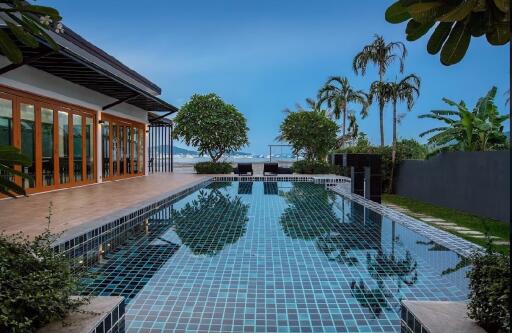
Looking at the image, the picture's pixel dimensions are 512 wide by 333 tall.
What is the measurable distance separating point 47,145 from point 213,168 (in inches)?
439

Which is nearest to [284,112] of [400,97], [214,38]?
[214,38]

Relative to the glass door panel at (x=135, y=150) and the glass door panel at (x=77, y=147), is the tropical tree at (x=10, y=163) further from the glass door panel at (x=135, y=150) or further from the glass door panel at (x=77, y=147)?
the glass door panel at (x=135, y=150)

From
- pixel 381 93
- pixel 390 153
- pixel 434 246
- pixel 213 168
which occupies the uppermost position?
pixel 381 93

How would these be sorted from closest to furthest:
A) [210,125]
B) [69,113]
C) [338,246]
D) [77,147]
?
[338,246], [69,113], [77,147], [210,125]

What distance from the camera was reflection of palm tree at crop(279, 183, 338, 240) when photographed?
7.44m

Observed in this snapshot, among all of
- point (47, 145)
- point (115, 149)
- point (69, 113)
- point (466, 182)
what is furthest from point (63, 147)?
point (466, 182)

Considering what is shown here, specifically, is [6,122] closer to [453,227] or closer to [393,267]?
[393,267]

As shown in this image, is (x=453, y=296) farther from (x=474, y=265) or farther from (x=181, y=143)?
(x=181, y=143)

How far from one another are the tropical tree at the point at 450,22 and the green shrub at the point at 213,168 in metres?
20.7

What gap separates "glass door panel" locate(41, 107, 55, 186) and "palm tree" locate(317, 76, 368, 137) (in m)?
18.2

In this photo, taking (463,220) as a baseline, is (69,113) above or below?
above

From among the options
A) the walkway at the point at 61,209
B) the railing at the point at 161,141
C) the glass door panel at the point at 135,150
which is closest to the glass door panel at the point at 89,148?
the walkway at the point at 61,209

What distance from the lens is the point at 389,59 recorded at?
17.7 m

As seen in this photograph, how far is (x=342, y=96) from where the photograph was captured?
87.9ft
